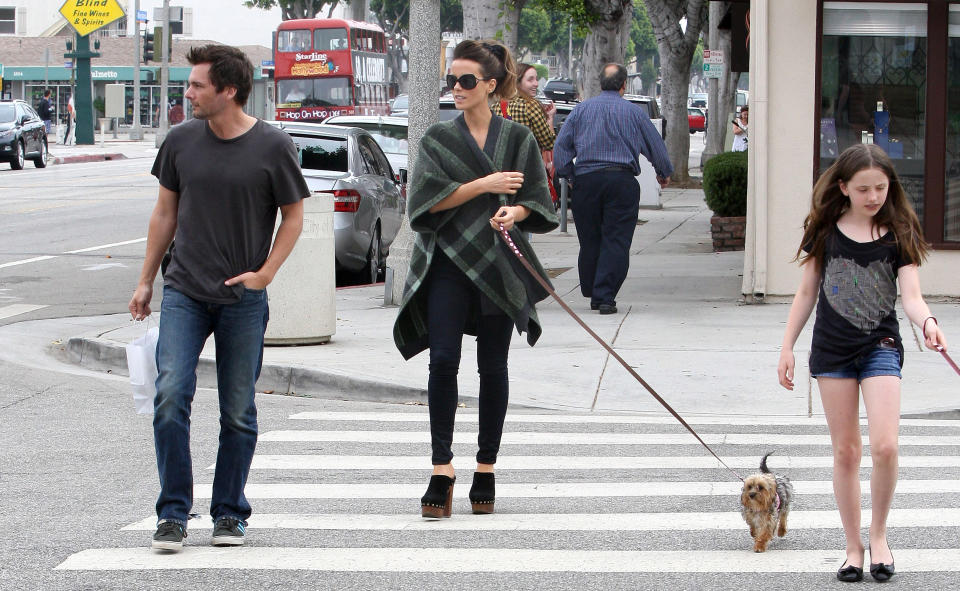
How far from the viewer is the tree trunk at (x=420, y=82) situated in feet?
38.9

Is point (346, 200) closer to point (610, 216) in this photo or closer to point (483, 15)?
point (610, 216)

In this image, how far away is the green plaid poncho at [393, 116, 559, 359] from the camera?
553cm

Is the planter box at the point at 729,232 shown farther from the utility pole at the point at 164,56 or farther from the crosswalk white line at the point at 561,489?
the utility pole at the point at 164,56

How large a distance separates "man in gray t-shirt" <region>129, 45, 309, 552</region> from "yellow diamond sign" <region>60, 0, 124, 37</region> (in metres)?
52.0

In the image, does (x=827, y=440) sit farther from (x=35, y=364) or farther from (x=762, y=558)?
(x=35, y=364)

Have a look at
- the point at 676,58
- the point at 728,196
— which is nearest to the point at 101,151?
the point at 676,58

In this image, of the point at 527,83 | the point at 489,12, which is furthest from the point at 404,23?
the point at 527,83

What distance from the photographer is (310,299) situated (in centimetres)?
1023

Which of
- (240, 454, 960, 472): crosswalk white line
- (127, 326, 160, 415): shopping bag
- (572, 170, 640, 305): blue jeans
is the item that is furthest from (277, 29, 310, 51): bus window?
(127, 326, 160, 415): shopping bag

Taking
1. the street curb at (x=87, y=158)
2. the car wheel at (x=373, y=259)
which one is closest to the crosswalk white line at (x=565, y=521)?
the car wheel at (x=373, y=259)

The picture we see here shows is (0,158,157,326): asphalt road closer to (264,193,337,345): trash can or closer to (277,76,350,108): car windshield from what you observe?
(264,193,337,345): trash can

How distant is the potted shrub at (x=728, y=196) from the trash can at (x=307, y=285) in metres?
7.67

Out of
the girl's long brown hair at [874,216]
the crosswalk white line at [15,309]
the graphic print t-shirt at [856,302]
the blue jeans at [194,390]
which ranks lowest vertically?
the crosswalk white line at [15,309]

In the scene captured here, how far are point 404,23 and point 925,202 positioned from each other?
71.6m
